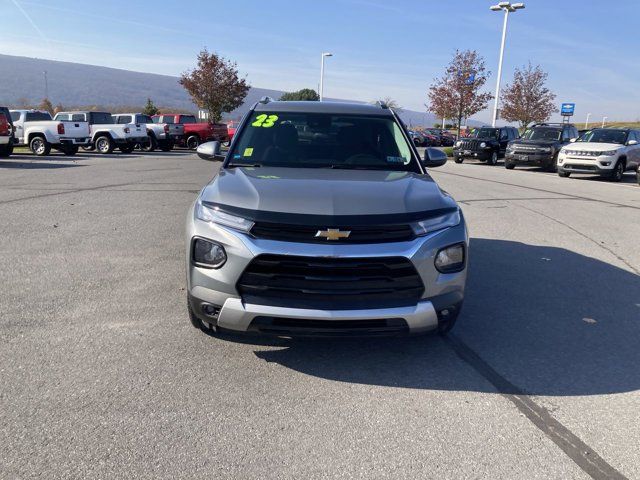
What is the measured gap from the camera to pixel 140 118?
2669 cm

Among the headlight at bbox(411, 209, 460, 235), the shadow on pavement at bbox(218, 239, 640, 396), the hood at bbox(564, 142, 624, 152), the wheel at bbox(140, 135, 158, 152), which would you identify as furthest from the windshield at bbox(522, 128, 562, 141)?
the headlight at bbox(411, 209, 460, 235)

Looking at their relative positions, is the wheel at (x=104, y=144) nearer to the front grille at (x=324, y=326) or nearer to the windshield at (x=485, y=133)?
the windshield at (x=485, y=133)

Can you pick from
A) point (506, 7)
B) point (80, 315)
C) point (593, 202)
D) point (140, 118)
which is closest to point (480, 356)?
point (80, 315)

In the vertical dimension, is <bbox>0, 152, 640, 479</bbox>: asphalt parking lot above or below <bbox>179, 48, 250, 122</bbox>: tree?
below

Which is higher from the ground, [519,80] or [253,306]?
[519,80]

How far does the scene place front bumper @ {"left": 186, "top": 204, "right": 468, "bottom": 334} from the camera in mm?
3098

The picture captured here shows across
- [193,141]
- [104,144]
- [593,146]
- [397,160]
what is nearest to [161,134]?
[193,141]

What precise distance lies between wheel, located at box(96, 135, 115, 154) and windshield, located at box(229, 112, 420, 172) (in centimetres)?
2225

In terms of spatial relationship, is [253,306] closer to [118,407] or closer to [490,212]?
[118,407]

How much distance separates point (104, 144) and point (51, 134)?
3.39 m

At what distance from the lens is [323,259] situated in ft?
10.1

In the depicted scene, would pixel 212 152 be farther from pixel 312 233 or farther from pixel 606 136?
pixel 606 136

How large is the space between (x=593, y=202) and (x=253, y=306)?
440 inches

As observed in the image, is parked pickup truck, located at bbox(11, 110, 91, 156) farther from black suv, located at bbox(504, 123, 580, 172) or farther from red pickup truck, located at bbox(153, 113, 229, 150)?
black suv, located at bbox(504, 123, 580, 172)
